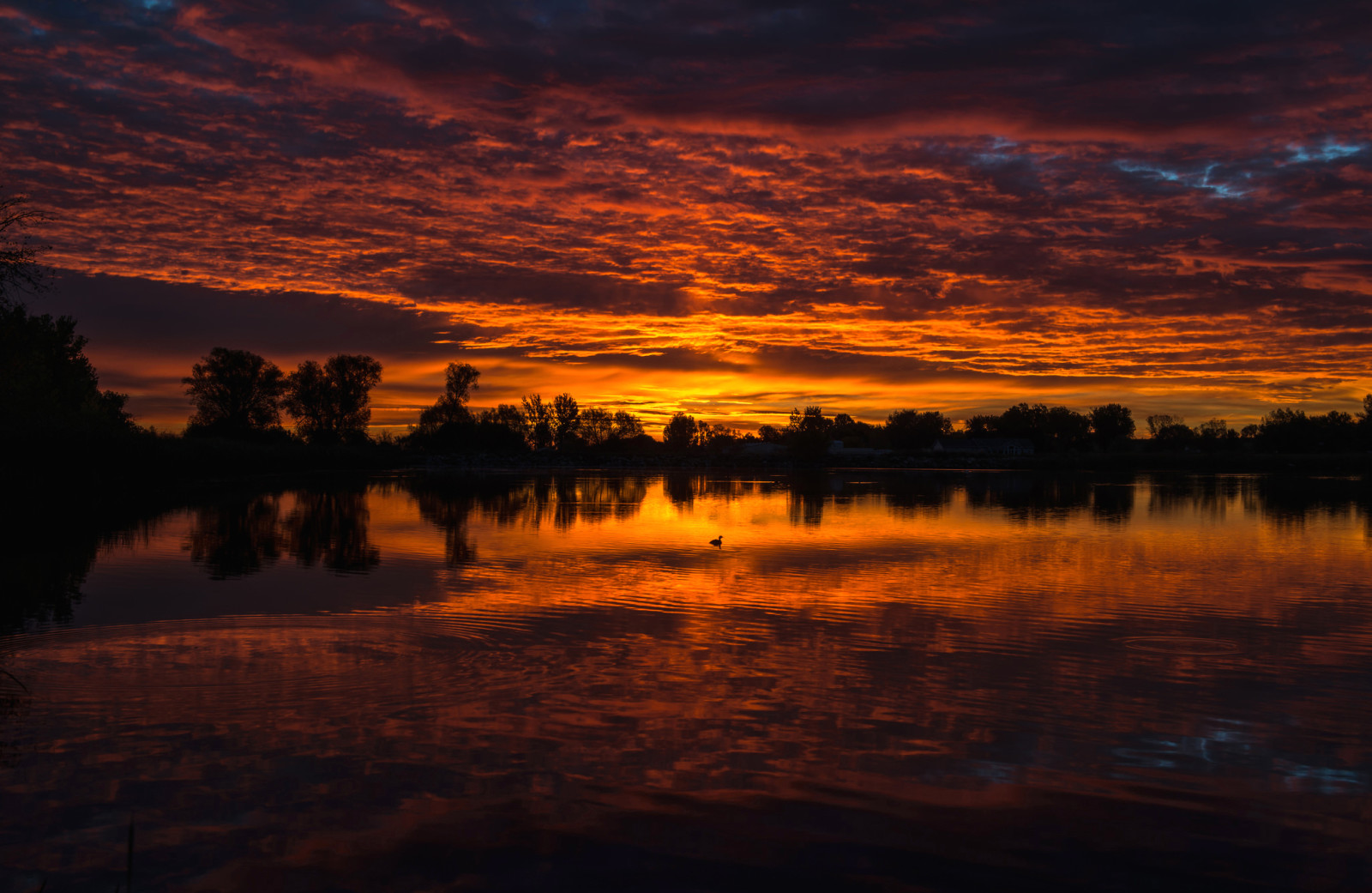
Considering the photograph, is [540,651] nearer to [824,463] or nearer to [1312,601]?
[1312,601]

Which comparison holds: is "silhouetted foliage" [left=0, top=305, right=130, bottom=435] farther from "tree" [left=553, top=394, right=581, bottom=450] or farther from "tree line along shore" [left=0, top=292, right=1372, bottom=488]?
"tree" [left=553, top=394, right=581, bottom=450]

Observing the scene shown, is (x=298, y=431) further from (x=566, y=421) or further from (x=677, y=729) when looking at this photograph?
(x=677, y=729)

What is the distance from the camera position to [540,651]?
11.8 metres

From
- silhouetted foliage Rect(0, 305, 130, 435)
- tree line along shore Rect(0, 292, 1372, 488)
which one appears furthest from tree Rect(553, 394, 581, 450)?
silhouetted foliage Rect(0, 305, 130, 435)

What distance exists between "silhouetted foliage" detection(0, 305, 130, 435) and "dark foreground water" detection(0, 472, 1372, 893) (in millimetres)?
24563

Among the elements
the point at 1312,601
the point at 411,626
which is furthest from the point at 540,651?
the point at 1312,601

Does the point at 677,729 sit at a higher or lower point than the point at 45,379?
lower

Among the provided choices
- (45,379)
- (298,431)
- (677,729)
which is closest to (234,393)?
(298,431)

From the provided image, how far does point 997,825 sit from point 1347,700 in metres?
6.12

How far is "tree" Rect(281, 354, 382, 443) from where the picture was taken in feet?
428

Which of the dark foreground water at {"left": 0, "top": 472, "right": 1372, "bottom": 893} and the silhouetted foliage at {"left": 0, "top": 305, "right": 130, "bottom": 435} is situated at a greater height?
the silhouetted foliage at {"left": 0, "top": 305, "right": 130, "bottom": 435}

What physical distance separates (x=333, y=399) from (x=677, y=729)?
135m

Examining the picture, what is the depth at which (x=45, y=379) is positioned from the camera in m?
53.2

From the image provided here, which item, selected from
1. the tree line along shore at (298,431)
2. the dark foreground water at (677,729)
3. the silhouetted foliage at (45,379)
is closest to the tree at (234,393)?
the tree line along shore at (298,431)
